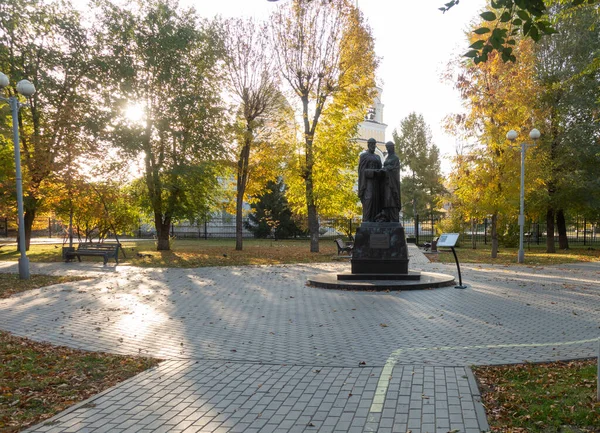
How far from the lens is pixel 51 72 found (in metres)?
24.3

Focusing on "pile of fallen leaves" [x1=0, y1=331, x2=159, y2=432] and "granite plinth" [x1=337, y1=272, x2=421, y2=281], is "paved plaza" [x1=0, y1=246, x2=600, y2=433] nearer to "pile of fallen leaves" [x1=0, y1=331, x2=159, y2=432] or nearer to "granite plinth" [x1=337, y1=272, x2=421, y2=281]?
"pile of fallen leaves" [x1=0, y1=331, x2=159, y2=432]

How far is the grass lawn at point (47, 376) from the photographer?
4.56 metres

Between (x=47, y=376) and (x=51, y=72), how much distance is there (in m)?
23.0

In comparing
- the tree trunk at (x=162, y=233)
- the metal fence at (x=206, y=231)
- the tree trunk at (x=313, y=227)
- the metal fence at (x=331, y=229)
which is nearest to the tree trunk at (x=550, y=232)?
the metal fence at (x=331, y=229)

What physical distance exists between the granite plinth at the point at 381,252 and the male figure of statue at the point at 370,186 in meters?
0.90

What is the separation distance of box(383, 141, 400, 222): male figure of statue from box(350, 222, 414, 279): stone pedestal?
0.73 m

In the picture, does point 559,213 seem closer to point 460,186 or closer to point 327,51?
point 460,186

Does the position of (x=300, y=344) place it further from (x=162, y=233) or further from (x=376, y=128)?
(x=376, y=128)

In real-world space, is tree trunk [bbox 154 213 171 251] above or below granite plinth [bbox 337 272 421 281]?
above

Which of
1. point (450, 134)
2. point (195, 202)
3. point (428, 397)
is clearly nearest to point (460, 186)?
point (450, 134)

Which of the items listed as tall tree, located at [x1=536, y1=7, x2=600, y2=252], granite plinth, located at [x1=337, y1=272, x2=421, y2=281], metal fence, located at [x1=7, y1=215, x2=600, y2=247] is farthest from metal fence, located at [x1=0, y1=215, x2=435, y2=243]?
granite plinth, located at [x1=337, y1=272, x2=421, y2=281]

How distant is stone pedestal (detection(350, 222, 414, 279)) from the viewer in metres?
13.5

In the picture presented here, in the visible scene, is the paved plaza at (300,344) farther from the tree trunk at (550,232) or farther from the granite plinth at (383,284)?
the tree trunk at (550,232)

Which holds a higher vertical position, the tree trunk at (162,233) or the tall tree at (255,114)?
the tall tree at (255,114)
